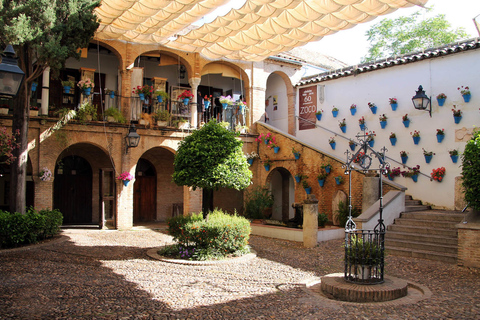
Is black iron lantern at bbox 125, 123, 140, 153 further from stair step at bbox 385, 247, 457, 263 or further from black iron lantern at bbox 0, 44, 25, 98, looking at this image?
black iron lantern at bbox 0, 44, 25, 98

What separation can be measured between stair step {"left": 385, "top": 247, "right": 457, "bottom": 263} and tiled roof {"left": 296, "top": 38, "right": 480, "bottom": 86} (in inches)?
254

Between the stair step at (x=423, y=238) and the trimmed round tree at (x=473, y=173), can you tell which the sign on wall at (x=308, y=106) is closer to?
the stair step at (x=423, y=238)

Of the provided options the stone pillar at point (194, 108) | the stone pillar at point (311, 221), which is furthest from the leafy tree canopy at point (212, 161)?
the stone pillar at point (194, 108)

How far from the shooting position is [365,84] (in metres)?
15.2

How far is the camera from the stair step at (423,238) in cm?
975

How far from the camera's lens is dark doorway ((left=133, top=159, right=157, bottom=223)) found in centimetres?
1783

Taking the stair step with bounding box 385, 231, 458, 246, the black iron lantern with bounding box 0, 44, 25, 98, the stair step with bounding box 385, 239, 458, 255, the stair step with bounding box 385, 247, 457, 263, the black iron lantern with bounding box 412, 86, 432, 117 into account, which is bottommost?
the stair step with bounding box 385, 247, 457, 263

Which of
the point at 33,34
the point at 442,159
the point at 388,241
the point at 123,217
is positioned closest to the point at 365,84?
the point at 442,159

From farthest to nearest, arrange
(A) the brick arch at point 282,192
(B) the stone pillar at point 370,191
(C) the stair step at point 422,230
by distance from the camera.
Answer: (A) the brick arch at point 282,192, (B) the stone pillar at point 370,191, (C) the stair step at point 422,230

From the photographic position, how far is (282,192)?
1941 cm

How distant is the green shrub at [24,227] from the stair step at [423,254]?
333 inches

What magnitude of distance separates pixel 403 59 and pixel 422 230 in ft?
20.1

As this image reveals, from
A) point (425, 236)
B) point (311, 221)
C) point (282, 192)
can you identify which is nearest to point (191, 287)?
point (311, 221)

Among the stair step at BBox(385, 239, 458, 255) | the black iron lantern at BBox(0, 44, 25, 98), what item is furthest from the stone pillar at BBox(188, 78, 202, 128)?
the black iron lantern at BBox(0, 44, 25, 98)
